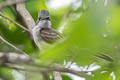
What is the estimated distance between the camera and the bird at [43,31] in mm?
3934

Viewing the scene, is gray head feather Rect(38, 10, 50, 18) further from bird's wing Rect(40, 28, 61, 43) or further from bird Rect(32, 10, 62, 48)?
bird's wing Rect(40, 28, 61, 43)

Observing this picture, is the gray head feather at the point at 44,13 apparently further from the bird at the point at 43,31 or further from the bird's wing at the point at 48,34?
the bird's wing at the point at 48,34

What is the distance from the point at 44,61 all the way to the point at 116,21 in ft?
0.91

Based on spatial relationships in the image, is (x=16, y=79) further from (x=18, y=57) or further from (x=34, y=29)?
(x=34, y=29)

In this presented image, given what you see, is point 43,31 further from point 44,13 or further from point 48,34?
point 44,13

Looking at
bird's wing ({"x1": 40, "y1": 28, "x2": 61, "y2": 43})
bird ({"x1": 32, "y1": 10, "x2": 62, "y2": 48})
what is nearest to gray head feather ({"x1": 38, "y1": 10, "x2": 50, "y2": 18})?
bird ({"x1": 32, "y1": 10, "x2": 62, "y2": 48})

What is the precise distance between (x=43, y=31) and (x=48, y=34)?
28 cm

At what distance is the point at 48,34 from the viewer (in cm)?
412

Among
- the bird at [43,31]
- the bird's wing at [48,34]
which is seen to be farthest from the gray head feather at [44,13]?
the bird's wing at [48,34]

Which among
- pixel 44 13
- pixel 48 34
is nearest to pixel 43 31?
pixel 48 34

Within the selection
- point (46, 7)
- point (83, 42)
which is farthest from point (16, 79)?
point (46, 7)

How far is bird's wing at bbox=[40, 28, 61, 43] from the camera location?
384 cm

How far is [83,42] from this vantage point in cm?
88

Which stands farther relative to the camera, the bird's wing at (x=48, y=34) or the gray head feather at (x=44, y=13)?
the bird's wing at (x=48, y=34)
